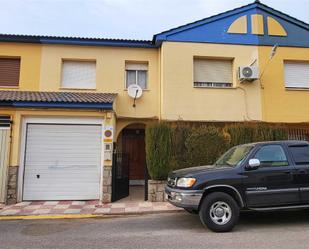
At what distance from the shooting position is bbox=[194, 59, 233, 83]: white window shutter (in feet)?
Answer: 41.4

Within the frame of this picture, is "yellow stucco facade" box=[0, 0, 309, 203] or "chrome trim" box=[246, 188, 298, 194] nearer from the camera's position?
"chrome trim" box=[246, 188, 298, 194]

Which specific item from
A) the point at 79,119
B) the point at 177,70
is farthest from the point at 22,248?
the point at 177,70

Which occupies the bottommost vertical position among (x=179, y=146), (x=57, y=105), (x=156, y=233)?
(x=156, y=233)

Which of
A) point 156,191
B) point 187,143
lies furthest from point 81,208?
point 187,143

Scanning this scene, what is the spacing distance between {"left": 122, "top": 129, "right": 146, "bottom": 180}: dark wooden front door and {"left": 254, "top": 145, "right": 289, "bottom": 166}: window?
839 centimetres

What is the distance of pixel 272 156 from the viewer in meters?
6.70

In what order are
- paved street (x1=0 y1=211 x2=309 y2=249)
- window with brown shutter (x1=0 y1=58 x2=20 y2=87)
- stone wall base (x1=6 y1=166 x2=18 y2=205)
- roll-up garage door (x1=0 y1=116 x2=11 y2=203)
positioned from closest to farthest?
paved street (x1=0 y1=211 x2=309 y2=249)
stone wall base (x1=6 y1=166 x2=18 y2=205)
roll-up garage door (x1=0 y1=116 x2=11 y2=203)
window with brown shutter (x1=0 y1=58 x2=20 y2=87)

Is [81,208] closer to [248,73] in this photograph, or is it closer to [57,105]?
[57,105]

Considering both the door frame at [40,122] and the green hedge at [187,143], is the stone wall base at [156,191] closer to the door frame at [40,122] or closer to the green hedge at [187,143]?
the green hedge at [187,143]

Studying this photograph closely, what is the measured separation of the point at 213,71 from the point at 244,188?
7.44 metres

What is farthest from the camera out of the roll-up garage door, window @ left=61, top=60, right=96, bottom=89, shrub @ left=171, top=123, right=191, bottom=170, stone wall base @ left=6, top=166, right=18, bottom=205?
window @ left=61, top=60, right=96, bottom=89

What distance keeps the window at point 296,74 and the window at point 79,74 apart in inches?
334

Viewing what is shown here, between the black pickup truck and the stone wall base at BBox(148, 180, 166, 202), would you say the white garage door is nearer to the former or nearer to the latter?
the stone wall base at BBox(148, 180, 166, 202)

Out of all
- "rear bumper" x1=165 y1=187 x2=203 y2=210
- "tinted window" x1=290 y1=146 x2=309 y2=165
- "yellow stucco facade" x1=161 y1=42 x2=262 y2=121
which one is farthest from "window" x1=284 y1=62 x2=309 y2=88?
"rear bumper" x1=165 y1=187 x2=203 y2=210
